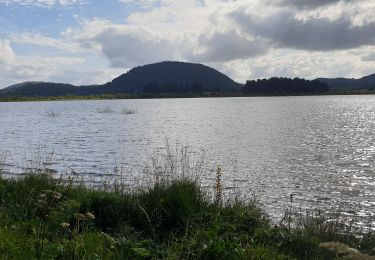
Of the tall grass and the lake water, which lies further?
the lake water

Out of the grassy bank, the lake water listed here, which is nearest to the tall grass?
the grassy bank

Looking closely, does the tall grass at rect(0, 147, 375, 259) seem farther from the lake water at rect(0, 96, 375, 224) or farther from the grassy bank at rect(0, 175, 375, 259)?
the lake water at rect(0, 96, 375, 224)

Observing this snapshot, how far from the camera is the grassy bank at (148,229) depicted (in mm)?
7371

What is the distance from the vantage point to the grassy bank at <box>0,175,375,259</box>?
7371mm

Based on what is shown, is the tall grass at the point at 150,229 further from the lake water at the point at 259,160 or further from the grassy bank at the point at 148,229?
the lake water at the point at 259,160

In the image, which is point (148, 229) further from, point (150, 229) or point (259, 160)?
point (259, 160)

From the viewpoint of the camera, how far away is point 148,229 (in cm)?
945

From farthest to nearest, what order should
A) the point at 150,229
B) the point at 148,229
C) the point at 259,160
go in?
the point at 259,160, the point at 148,229, the point at 150,229

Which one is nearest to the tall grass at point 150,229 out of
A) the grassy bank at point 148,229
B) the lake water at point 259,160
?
the grassy bank at point 148,229

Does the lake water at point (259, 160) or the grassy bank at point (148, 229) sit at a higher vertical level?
the grassy bank at point (148, 229)

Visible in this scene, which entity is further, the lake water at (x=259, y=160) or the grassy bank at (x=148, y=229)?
the lake water at (x=259, y=160)

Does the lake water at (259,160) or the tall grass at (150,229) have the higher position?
the tall grass at (150,229)

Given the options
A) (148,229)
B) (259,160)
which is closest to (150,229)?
(148,229)

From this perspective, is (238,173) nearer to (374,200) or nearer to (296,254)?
(374,200)
